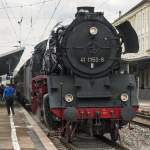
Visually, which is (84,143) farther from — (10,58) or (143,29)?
(143,29)

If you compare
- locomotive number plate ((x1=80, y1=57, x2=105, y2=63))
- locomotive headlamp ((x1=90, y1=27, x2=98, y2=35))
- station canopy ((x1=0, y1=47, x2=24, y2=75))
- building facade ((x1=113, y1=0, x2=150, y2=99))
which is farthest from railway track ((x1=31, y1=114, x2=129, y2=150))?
building facade ((x1=113, y1=0, x2=150, y2=99))

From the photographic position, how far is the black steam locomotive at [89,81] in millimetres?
14891

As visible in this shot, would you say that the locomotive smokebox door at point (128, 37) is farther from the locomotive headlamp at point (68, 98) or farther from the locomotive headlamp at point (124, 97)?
the locomotive headlamp at point (68, 98)

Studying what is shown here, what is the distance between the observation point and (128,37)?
16.2 m

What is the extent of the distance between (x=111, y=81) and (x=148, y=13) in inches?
2017

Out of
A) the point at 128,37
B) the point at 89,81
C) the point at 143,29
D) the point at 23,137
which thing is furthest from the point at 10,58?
the point at 143,29

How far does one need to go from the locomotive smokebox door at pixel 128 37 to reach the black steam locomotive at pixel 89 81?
228mm

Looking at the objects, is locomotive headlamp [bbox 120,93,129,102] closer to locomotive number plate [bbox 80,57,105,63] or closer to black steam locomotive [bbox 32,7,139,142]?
black steam locomotive [bbox 32,7,139,142]

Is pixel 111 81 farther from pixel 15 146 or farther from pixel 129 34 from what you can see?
pixel 15 146

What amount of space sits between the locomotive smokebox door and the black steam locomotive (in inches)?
9.0

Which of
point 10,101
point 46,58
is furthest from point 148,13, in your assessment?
point 46,58

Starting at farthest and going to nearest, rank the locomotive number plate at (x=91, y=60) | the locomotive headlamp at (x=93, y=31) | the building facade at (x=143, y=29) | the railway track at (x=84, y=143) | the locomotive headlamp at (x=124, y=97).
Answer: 1. the building facade at (x=143, y=29)
2. the locomotive headlamp at (x=93, y=31)
3. the locomotive number plate at (x=91, y=60)
4. the locomotive headlamp at (x=124, y=97)
5. the railway track at (x=84, y=143)

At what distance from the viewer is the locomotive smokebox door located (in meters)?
16.1

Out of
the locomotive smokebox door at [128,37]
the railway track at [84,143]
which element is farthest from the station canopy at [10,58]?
the locomotive smokebox door at [128,37]
